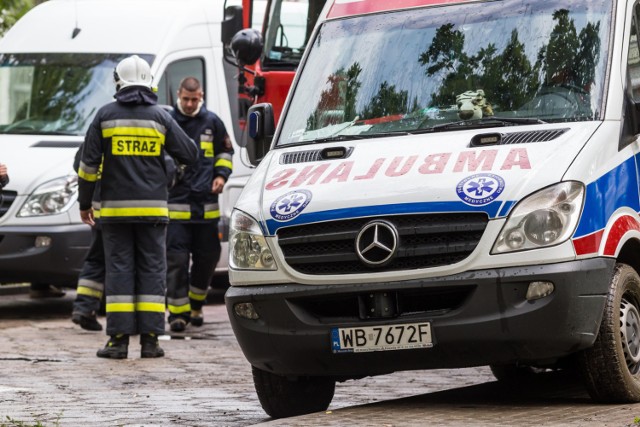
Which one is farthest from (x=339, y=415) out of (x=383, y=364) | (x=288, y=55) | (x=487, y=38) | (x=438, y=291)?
(x=288, y=55)

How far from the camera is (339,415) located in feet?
24.5

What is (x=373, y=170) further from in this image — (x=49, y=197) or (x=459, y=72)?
(x=49, y=197)

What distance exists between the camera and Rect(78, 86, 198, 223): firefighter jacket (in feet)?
35.5

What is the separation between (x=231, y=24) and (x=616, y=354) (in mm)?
7491

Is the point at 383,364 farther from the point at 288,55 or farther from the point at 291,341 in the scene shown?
the point at 288,55

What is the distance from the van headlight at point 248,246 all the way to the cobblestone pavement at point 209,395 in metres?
0.76

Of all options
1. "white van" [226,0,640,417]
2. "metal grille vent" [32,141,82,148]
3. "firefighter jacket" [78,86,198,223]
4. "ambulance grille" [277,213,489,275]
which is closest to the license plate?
"white van" [226,0,640,417]

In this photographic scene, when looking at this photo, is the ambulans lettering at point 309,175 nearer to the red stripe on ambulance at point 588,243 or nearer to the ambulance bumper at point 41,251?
the red stripe on ambulance at point 588,243

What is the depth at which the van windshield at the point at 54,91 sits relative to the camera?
14.3m

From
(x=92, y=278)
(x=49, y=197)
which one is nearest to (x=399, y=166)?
(x=92, y=278)

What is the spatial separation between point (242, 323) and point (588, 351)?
5.34 feet

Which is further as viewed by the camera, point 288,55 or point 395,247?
point 288,55

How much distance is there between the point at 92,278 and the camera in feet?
41.4

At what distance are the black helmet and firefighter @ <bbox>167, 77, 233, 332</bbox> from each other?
44 cm
